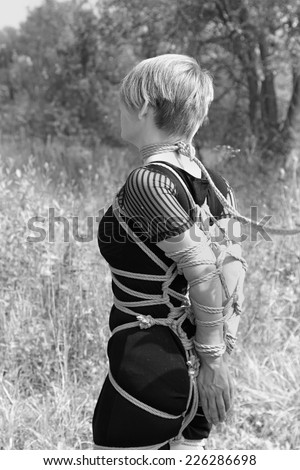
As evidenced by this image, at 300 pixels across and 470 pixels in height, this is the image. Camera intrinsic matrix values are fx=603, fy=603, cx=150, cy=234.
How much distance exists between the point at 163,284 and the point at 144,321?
0.37 ft

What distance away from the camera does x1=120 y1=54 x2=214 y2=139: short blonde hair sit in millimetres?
1581

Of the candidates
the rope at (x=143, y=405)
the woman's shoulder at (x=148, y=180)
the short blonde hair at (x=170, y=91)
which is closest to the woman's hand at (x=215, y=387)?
the rope at (x=143, y=405)

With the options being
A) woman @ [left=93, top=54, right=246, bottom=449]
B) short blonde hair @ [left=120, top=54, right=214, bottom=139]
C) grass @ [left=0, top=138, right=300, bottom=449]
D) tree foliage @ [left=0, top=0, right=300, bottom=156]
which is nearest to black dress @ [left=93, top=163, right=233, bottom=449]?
woman @ [left=93, top=54, right=246, bottom=449]

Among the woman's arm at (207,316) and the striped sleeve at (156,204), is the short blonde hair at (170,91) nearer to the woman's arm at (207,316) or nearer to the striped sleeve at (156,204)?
the striped sleeve at (156,204)

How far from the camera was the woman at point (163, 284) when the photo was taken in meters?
1.58

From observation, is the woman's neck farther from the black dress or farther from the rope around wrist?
the rope around wrist

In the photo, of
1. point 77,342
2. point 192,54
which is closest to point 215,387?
point 77,342

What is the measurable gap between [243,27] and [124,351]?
6.07 metres

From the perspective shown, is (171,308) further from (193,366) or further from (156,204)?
(156,204)

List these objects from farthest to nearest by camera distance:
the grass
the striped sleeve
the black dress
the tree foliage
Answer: the tree foliage < the grass < the black dress < the striped sleeve

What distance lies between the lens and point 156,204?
1.53 m

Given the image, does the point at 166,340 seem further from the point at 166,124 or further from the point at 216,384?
the point at 166,124

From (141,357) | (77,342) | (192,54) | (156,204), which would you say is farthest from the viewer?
(192,54)

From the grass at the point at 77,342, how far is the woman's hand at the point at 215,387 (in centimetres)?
119
